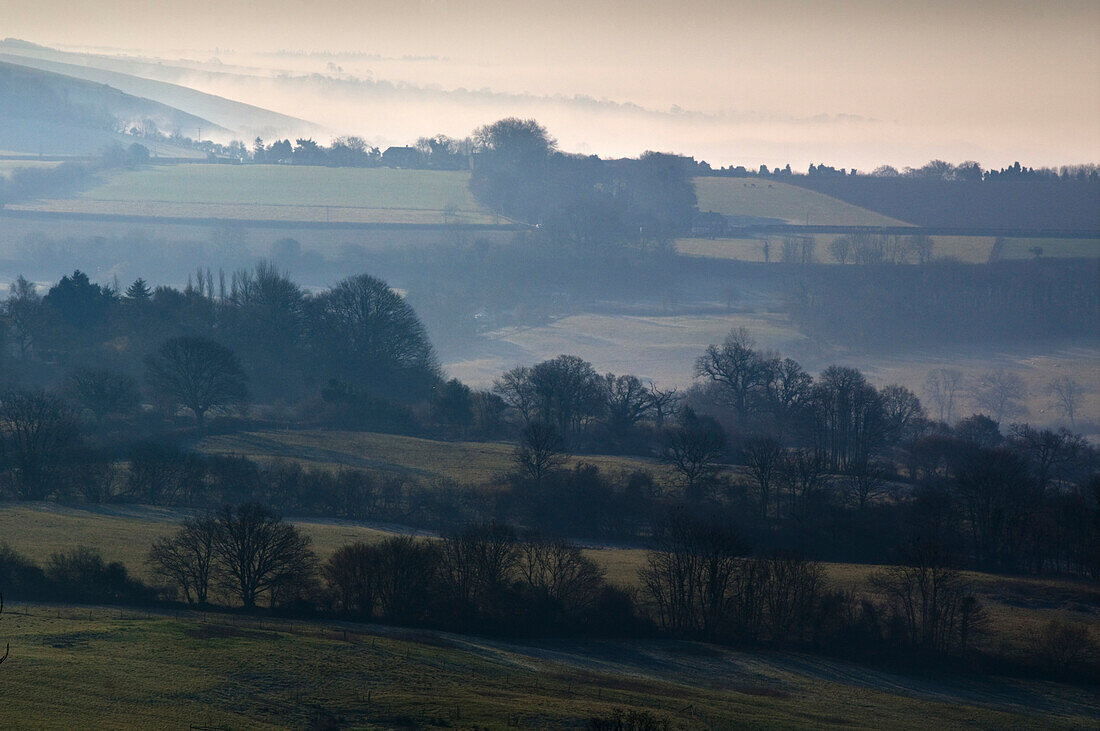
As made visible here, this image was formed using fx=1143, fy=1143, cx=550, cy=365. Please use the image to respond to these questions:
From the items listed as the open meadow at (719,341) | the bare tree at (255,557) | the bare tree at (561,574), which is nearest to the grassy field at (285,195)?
the open meadow at (719,341)

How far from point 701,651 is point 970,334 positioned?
8816 cm

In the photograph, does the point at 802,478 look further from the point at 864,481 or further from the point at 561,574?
the point at 561,574

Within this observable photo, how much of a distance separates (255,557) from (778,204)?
127 meters

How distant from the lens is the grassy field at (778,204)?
499ft

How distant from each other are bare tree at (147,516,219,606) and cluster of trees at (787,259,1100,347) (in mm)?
81453

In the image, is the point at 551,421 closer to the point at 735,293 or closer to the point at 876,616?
the point at 876,616

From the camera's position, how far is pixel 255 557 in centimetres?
4025

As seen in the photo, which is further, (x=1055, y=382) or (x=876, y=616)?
(x=1055, y=382)

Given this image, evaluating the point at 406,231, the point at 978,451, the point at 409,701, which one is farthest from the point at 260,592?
the point at 406,231

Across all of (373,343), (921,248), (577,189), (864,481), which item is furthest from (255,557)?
(577,189)

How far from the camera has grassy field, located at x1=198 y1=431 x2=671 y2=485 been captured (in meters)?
58.7

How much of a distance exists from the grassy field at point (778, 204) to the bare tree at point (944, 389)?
53.4 metres

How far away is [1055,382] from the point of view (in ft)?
319

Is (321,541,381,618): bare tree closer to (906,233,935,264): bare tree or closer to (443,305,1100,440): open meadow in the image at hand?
(443,305,1100,440): open meadow
